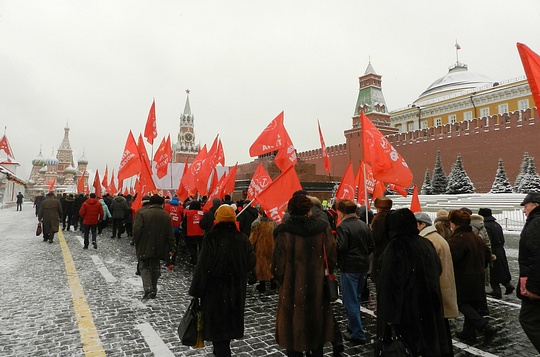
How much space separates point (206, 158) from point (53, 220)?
499 cm

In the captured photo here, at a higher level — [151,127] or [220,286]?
[151,127]

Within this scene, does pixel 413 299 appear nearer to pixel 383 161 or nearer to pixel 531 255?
pixel 531 255

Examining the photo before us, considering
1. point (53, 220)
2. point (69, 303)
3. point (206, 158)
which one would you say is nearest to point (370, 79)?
point (206, 158)

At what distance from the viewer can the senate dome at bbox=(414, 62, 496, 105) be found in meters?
49.3

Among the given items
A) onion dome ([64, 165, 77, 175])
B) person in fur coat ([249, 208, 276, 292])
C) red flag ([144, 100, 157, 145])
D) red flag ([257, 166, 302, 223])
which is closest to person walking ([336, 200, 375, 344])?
red flag ([257, 166, 302, 223])

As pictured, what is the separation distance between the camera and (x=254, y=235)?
595cm

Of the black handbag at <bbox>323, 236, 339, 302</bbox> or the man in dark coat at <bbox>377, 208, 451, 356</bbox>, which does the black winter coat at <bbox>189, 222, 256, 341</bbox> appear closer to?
the black handbag at <bbox>323, 236, 339, 302</bbox>

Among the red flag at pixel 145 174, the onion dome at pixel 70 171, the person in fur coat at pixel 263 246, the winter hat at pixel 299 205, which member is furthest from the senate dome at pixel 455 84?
the onion dome at pixel 70 171

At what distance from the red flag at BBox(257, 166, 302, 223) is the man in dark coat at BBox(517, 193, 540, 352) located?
9.74 feet

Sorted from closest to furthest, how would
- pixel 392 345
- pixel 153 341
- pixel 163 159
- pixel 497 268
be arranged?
pixel 392 345, pixel 153 341, pixel 497 268, pixel 163 159

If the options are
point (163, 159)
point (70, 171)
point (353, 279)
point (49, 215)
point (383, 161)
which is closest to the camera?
point (353, 279)

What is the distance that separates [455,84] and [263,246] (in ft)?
180

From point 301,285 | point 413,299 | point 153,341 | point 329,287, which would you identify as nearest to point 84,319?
point 153,341

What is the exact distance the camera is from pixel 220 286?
3.04 meters
